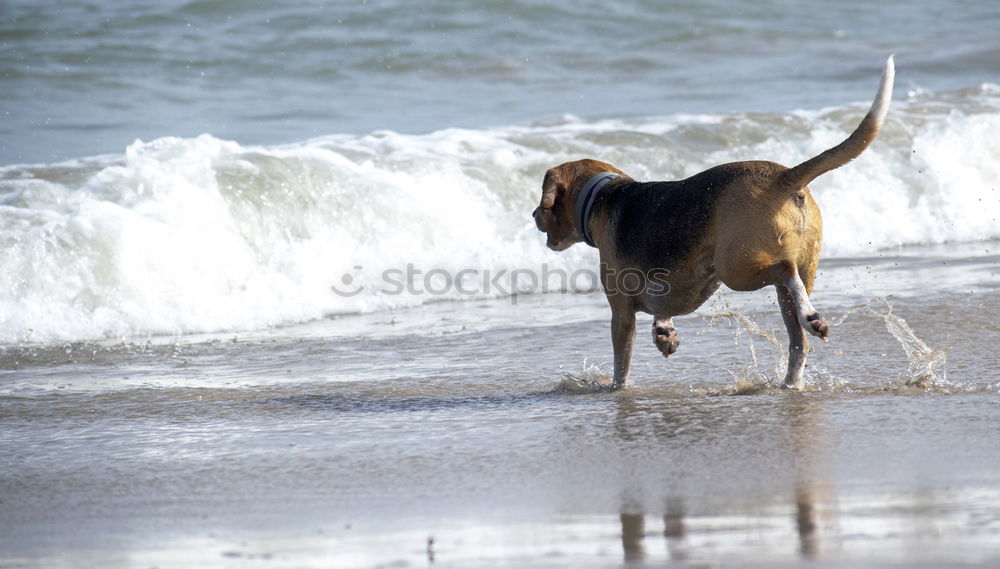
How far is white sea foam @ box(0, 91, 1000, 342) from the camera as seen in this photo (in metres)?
8.65

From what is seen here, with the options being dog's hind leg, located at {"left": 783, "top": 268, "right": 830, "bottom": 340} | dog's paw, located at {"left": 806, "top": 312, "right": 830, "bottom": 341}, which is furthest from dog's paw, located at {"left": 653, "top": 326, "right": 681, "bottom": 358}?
dog's paw, located at {"left": 806, "top": 312, "right": 830, "bottom": 341}

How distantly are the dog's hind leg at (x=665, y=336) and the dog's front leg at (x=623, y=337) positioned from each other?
5.1 inches

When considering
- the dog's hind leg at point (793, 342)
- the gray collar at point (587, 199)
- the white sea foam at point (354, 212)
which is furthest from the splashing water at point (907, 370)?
the white sea foam at point (354, 212)

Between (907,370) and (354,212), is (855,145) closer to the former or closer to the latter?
(907,370)

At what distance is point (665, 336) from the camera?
19.7ft

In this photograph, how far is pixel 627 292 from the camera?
5977mm

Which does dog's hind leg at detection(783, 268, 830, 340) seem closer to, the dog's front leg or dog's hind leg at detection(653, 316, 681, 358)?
dog's hind leg at detection(653, 316, 681, 358)

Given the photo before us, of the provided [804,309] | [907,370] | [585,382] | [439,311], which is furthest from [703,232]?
[439,311]

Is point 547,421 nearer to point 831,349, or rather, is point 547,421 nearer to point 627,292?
point 627,292

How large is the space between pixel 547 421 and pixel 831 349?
7.32ft

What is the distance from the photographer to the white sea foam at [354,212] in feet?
28.4

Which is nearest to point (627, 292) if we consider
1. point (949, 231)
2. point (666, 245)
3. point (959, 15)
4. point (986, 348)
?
point (666, 245)

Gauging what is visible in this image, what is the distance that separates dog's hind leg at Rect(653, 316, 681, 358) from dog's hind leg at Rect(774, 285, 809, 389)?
21.8 inches

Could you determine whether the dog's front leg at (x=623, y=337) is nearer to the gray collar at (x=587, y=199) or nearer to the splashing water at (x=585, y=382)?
the splashing water at (x=585, y=382)
